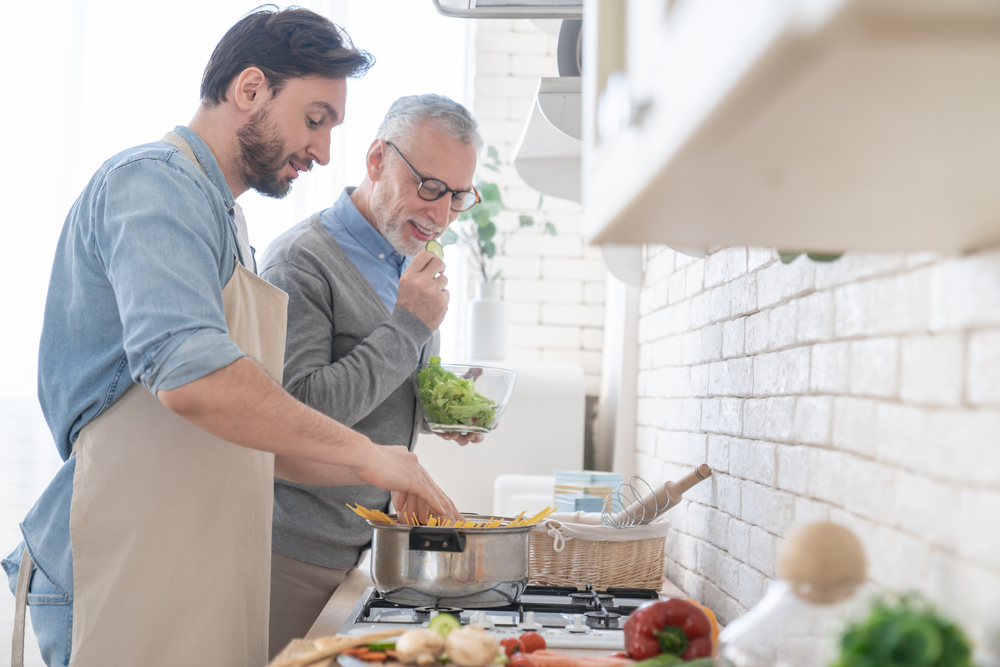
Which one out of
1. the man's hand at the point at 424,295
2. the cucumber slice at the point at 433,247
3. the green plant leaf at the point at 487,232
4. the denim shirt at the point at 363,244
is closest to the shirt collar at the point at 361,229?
the denim shirt at the point at 363,244

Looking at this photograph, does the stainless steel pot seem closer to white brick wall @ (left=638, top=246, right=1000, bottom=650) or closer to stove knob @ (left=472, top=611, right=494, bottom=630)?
stove knob @ (left=472, top=611, right=494, bottom=630)

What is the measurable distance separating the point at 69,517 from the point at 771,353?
1100mm

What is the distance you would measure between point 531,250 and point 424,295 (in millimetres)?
1472

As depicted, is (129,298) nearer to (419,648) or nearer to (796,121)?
(419,648)

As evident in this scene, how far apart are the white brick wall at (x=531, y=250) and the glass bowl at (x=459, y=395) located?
1193 mm

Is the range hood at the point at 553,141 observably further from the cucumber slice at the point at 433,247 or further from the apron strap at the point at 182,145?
the apron strap at the point at 182,145

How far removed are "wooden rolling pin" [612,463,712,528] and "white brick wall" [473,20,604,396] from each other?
1.40 meters

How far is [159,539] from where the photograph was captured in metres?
1.23

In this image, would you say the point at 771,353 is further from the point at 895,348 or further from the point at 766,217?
the point at 766,217

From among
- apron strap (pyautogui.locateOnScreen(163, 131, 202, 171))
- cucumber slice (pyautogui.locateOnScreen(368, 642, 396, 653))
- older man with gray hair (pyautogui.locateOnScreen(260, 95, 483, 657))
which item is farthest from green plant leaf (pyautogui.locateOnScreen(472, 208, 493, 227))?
cucumber slice (pyautogui.locateOnScreen(368, 642, 396, 653))

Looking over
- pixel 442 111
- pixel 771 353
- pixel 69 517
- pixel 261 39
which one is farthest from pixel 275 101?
pixel 771 353

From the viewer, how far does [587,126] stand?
0.57 metres

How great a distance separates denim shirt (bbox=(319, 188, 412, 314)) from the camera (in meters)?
1.94

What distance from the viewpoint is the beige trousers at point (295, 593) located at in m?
1.77
